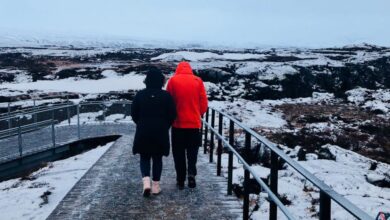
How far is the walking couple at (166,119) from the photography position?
6.44m

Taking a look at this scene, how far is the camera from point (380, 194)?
9.88m

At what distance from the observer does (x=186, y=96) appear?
673 cm

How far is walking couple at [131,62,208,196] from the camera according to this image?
6438mm

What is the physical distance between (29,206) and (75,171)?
240 cm

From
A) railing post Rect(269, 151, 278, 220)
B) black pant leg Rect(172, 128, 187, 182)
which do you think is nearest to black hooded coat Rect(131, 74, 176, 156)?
black pant leg Rect(172, 128, 187, 182)

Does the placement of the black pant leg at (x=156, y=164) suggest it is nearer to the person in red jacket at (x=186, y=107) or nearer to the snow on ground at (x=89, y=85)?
the person in red jacket at (x=186, y=107)

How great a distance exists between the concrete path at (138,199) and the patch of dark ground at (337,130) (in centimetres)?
1080

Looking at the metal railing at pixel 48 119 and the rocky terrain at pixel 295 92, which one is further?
the rocky terrain at pixel 295 92

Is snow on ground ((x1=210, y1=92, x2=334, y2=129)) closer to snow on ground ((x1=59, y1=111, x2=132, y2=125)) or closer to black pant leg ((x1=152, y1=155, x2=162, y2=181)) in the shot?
snow on ground ((x1=59, y1=111, x2=132, y2=125))

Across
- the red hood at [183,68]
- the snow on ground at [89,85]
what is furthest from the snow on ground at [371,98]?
the red hood at [183,68]

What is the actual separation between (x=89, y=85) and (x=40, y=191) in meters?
30.2

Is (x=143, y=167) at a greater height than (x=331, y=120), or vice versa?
(x=143, y=167)

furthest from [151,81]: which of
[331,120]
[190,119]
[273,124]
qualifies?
[331,120]

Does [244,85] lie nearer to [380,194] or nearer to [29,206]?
[380,194]
